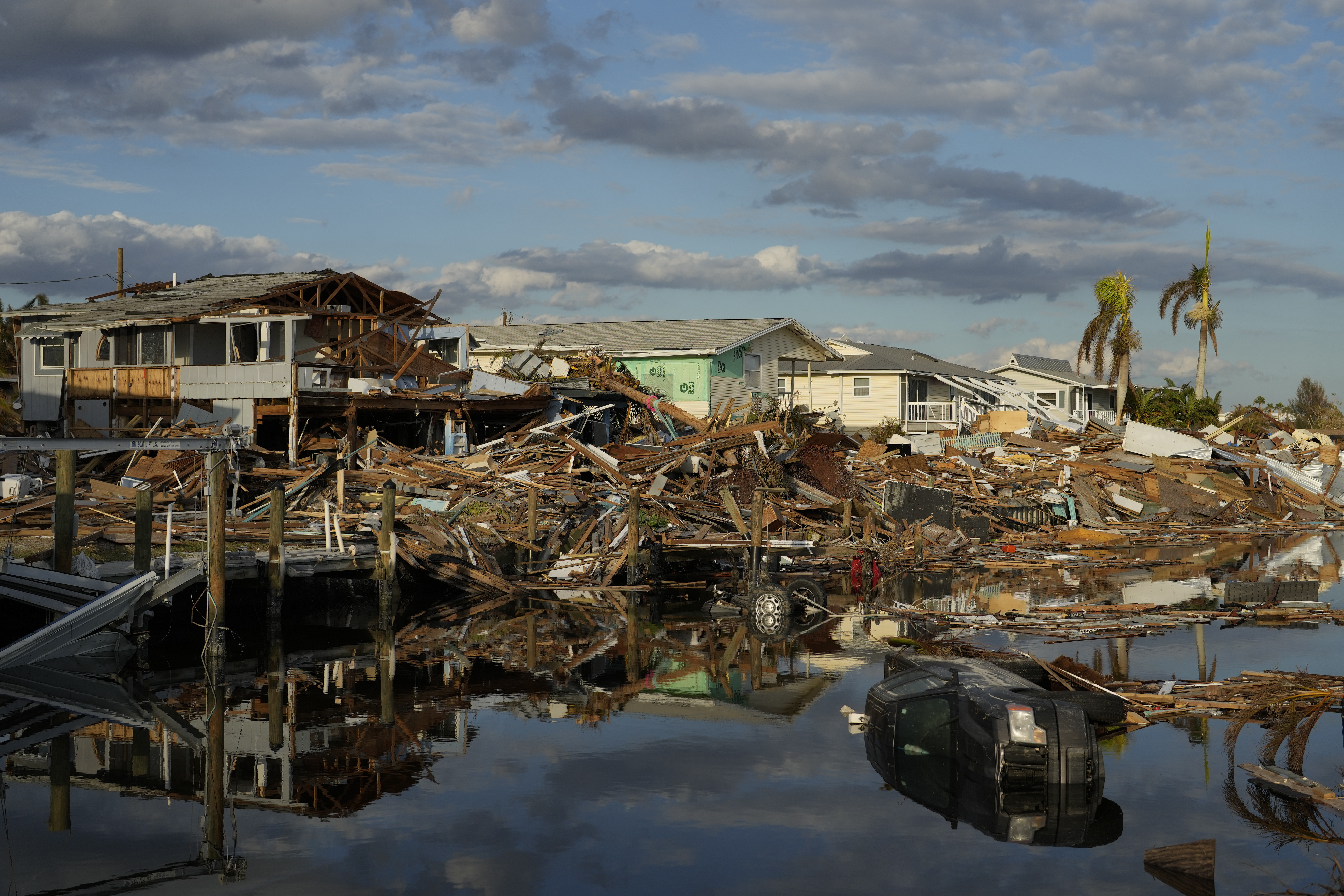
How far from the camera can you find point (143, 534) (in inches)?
745

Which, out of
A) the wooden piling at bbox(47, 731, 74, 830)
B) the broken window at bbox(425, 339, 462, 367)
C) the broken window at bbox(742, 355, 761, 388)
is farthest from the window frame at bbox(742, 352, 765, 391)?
the wooden piling at bbox(47, 731, 74, 830)

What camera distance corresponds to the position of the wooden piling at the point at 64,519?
60.6 ft

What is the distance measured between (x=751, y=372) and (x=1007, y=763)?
34.7 meters

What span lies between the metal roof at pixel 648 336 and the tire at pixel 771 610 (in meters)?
20.9

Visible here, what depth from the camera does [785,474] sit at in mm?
31953

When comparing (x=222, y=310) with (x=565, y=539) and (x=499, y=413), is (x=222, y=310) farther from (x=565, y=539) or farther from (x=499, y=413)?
(x=565, y=539)

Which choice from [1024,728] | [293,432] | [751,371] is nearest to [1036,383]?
[751,371]

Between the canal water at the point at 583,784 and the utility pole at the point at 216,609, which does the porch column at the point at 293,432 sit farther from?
the utility pole at the point at 216,609

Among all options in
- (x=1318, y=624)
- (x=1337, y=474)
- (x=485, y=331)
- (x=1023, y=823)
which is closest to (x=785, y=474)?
(x=1318, y=624)

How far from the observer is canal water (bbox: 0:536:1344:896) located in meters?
10.7

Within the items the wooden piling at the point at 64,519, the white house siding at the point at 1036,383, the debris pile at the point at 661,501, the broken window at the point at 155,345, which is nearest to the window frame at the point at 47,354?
the broken window at the point at 155,345

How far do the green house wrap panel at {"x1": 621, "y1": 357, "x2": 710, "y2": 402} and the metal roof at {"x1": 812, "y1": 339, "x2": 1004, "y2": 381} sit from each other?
33.9 feet

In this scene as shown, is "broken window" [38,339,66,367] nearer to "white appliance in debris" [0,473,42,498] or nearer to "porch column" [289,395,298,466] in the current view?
"white appliance in debris" [0,473,42,498]

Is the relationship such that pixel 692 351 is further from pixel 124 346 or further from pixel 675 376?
pixel 124 346
